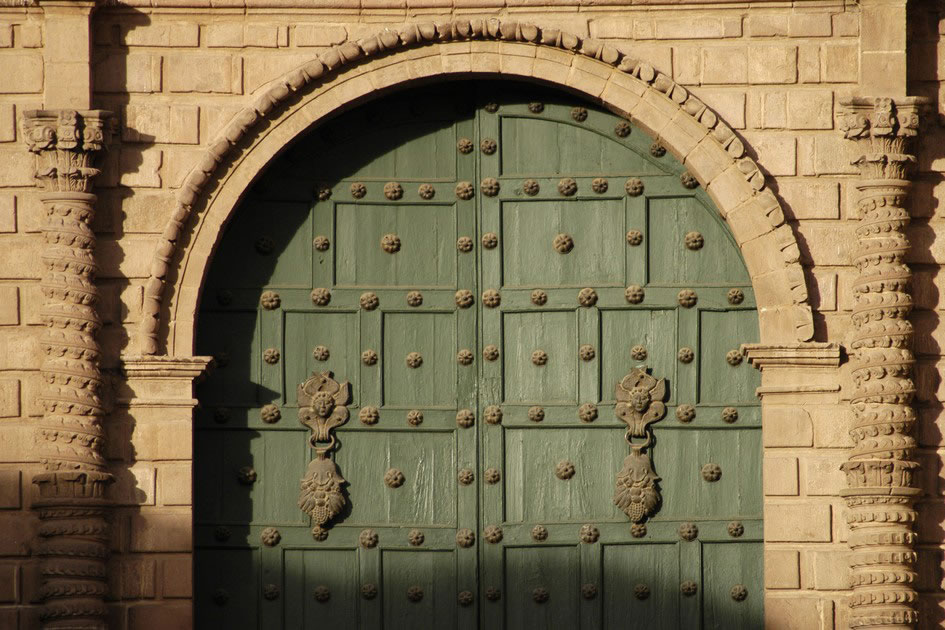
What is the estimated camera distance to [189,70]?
10945mm

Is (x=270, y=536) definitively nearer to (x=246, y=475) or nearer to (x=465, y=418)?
(x=246, y=475)

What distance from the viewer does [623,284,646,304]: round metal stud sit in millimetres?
10977

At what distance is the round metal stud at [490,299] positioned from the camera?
36.2 feet

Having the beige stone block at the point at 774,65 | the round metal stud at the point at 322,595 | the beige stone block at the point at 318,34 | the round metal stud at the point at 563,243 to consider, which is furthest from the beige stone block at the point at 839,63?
the round metal stud at the point at 322,595

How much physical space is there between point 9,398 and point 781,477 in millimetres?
4366

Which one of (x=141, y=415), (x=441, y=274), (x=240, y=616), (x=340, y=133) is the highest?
(x=340, y=133)

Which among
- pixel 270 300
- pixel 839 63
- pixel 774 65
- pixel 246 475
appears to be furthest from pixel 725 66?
pixel 246 475

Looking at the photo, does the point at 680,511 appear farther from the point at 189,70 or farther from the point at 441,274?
the point at 189,70

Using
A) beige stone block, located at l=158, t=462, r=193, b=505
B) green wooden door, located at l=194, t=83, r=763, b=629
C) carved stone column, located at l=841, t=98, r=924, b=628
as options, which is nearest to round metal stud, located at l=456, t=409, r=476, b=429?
green wooden door, located at l=194, t=83, r=763, b=629

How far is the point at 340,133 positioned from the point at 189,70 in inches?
37.8

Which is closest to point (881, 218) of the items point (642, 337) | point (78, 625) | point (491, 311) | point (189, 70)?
point (642, 337)

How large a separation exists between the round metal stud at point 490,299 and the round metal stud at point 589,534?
54.9 inches

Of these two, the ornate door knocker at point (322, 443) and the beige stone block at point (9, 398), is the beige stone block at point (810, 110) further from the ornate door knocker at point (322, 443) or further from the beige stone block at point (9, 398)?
the beige stone block at point (9, 398)

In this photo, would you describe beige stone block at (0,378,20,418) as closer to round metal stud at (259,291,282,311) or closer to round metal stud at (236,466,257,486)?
round metal stud at (236,466,257,486)
